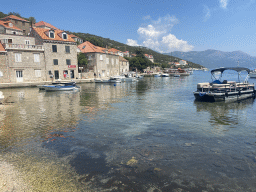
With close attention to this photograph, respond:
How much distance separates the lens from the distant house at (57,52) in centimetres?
4472

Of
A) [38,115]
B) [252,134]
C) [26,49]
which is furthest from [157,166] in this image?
[26,49]

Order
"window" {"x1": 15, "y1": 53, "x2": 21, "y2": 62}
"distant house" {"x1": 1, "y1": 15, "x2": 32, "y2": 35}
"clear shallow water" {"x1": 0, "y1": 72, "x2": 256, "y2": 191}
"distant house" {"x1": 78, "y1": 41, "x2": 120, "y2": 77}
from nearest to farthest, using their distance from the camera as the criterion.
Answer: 1. "clear shallow water" {"x1": 0, "y1": 72, "x2": 256, "y2": 191}
2. "window" {"x1": 15, "y1": 53, "x2": 21, "y2": 62}
3. "distant house" {"x1": 78, "y1": 41, "x2": 120, "y2": 77}
4. "distant house" {"x1": 1, "y1": 15, "x2": 32, "y2": 35}

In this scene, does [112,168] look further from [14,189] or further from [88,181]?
[14,189]

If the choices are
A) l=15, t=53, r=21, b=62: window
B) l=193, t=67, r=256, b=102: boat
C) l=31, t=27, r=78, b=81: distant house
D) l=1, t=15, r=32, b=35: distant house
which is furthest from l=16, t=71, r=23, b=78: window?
l=1, t=15, r=32, b=35: distant house

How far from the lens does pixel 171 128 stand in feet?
37.7

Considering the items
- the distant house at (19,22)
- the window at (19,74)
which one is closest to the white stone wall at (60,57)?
the window at (19,74)

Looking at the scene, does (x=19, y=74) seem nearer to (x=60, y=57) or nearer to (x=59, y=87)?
(x=60, y=57)

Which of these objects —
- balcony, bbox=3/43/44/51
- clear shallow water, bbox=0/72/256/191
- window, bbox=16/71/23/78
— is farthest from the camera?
window, bbox=16/71/23/78

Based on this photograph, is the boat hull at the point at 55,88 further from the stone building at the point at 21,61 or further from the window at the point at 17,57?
the window at the point at 17,57

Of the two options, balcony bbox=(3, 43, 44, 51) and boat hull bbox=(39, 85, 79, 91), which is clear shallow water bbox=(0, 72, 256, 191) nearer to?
boat hull bbox=(39, 85, 79, 91)

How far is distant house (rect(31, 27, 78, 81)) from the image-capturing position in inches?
1761

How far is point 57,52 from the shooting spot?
4631cm

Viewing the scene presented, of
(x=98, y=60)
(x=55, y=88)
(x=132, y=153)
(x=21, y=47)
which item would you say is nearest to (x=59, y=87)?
(x=55, y=88)

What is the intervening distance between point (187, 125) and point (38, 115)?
39.2ft
